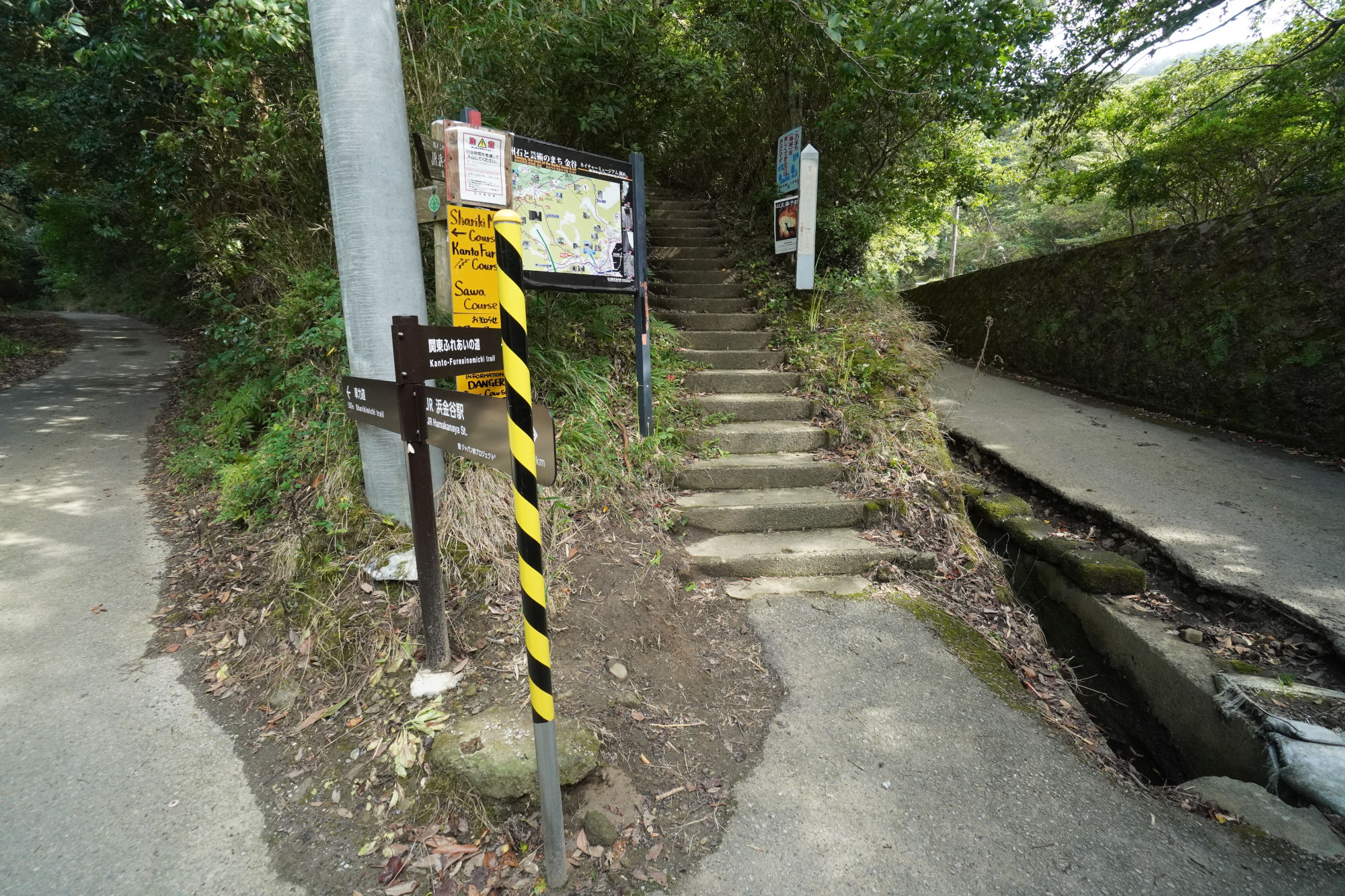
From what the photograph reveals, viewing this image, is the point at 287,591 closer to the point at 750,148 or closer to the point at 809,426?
the point at 809,426

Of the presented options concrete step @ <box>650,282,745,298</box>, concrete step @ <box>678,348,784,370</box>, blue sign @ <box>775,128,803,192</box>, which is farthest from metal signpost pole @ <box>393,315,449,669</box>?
concrete step @ <box>650,282,745,298</box>

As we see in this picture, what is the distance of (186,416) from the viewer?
6750 millimetres

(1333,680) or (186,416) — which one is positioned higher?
(186,416)

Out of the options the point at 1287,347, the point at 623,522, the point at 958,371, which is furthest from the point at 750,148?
the point at 623,522

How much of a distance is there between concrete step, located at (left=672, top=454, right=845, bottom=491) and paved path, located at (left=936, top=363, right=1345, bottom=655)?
1.93m

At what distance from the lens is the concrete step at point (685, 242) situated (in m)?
8.58

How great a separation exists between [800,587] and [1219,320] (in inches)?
216

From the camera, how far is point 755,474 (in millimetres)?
4574

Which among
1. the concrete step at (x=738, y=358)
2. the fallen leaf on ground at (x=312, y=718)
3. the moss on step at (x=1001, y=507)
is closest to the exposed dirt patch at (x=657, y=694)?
the fallen leaf on ground at (x=312, y=718)

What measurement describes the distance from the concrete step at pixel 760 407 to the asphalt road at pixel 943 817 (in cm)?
271

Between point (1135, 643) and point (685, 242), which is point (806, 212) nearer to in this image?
point (685, 242)

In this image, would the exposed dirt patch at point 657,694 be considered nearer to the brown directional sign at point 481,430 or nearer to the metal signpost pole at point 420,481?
the metal signpost pole at point 420,481

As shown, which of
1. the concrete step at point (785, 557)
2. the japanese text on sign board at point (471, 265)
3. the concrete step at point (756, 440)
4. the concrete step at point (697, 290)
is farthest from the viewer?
the concrete step at point (697, 290)

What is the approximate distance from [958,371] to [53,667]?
1042 cm
